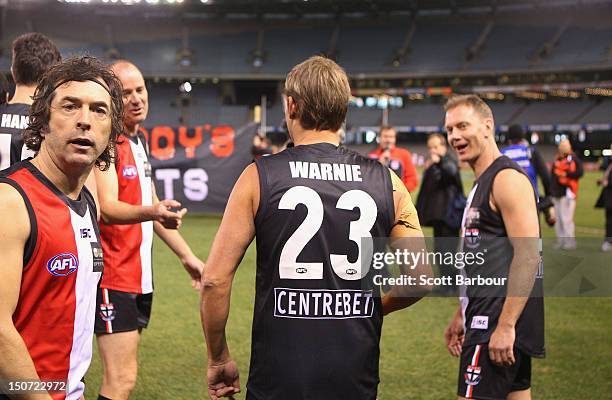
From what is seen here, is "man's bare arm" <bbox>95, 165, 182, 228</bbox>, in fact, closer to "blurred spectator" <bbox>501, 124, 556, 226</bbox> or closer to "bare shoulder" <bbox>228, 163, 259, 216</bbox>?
"bare shoulder" <bbox>228, 163, 259, 216</bbox>

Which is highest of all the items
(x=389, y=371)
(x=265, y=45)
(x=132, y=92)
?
(x=265, y=45)

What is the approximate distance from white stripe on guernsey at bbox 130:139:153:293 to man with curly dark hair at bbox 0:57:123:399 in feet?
5.56

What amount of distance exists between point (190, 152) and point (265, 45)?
3629 cm

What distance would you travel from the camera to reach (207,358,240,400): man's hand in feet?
8.55

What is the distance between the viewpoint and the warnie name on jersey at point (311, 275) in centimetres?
254

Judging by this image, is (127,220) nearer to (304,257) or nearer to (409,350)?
(304,257)

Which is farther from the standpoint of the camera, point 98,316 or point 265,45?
point 265,45

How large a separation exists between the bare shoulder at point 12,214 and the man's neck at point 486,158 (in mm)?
2565

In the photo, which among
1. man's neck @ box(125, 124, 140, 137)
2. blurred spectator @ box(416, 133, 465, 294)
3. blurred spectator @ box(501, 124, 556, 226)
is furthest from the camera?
blurred spectator @ box(501, 124, 556, 226)

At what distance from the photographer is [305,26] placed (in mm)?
51250

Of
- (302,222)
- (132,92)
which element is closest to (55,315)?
(302,222)

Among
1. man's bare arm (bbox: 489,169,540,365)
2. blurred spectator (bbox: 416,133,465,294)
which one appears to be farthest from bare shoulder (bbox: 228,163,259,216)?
blurred spectator (bbox: 416,133,465,294)

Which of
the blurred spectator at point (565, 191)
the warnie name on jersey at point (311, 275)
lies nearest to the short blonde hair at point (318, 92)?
the warnie name on jersey at point (311, 275)

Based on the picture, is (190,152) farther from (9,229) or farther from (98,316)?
(9,229)
